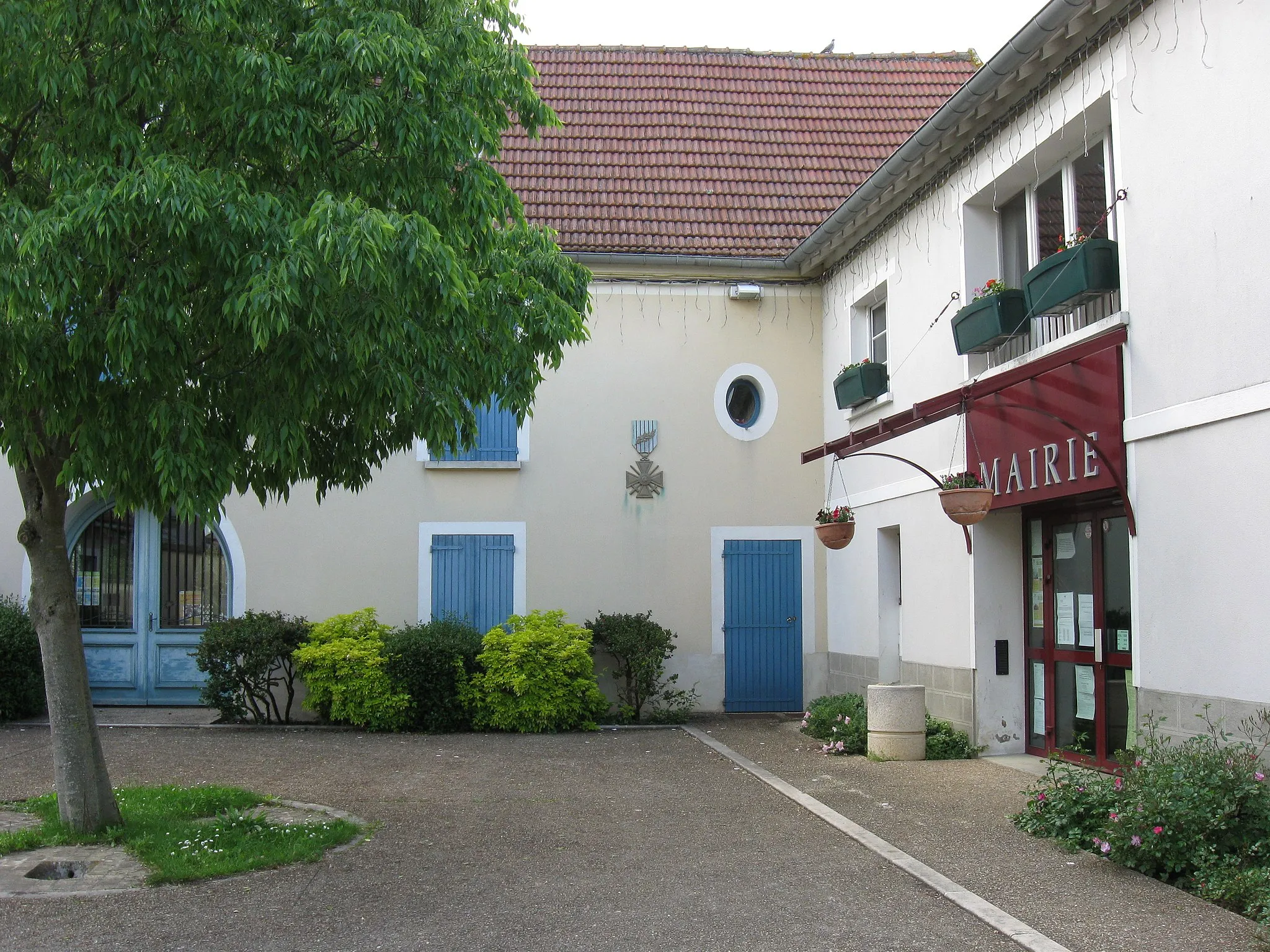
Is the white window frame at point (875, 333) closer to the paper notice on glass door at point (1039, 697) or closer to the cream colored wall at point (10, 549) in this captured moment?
the paper notice on glass door at point (1039, 697)

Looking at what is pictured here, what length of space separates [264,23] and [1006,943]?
5.41m

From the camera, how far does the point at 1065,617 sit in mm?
8805

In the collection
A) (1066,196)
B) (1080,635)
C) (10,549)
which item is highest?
(1066,196)

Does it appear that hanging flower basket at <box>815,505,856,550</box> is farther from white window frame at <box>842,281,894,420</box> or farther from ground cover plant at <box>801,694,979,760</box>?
white window frame at <box>842,281,894,420</box>

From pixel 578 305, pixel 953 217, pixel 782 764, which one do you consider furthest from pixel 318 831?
pixel 953 217

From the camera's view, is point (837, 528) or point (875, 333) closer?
point (837, 528)

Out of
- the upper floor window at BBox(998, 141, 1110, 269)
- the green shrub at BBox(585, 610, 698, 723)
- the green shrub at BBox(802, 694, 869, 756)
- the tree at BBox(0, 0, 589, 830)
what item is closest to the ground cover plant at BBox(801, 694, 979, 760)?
the green shrub at BBox(802, 694, 869, 756)

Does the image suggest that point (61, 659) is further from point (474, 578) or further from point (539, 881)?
point (474, 578)

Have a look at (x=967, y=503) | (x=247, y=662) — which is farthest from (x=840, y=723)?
(x=247, y=662)

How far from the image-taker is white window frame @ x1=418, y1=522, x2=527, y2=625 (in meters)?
12.9

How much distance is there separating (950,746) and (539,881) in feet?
15.7

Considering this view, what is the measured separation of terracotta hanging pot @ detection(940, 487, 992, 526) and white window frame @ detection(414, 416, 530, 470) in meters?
5.97

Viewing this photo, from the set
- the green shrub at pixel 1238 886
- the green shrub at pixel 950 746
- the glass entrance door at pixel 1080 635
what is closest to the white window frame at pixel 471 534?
the green shrub at pixel 950 746

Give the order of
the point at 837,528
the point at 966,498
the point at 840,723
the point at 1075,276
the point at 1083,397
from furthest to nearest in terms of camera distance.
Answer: the point at 840,723
the point at 837,528
the point at 966,498
the point at 1083,397
the point at 1075,276
